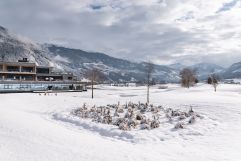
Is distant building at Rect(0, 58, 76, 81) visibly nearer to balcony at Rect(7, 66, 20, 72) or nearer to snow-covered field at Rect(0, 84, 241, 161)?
balcony at Rect(7, 66, 20, 72)

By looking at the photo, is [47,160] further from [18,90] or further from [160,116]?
[18,90]

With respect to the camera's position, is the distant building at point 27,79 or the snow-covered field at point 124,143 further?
the distant building at point 27,79

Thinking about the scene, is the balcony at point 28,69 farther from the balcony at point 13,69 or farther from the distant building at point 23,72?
the balcony at point 13,69

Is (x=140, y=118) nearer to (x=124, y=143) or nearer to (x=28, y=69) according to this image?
(x=124, y=143)

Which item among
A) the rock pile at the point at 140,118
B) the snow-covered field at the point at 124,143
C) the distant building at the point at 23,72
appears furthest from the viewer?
the distant building at the point at 23,72

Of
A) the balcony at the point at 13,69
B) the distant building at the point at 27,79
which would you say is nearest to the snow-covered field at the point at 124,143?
the distant building at the point at 27,79

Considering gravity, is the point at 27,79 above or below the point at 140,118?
above

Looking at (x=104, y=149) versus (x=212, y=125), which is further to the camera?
(x=212, y=125)

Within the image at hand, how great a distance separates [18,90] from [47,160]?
3478 inches

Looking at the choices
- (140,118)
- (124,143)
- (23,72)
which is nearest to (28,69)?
(23,72)

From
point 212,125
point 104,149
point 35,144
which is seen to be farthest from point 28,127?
point 212,125

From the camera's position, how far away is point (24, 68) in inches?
4289

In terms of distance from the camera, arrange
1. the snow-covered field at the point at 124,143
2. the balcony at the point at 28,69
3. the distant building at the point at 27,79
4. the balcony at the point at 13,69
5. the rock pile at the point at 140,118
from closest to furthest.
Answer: the snow-covered field at the point at 124,143
the rock pile at the point at 140,118
the distant building at the point at 27,79
the balcony at the point at 13,69
the balcony at the point at 28,69

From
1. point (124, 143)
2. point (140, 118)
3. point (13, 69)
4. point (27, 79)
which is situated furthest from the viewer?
point (27, 79)
